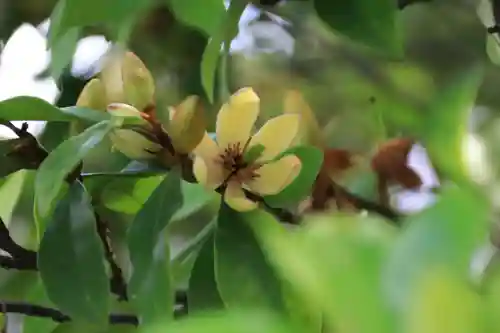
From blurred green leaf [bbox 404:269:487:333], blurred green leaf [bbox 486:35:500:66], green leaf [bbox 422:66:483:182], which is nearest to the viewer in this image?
blurred green leaf [bbox 404:269:487:333]

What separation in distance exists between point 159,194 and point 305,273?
161mm

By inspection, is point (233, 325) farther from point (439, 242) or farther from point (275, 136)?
point (275, 136)

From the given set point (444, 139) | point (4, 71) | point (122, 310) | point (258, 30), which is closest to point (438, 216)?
point (444, 139)

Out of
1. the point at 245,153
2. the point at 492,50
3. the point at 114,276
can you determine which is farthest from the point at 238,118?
the point at 492,50

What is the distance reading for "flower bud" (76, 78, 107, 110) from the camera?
34 cm

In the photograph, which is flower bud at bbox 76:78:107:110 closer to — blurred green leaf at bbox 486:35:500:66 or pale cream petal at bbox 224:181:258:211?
pale cream petal at bbox 224:181:258:211

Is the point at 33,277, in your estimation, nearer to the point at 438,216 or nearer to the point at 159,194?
the point at 159,194

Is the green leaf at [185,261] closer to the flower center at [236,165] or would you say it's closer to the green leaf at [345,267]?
the flower center at [236,165]

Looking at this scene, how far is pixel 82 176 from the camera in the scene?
342 millimetres

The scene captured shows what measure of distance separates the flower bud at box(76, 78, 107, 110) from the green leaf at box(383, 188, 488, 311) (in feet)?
0.75

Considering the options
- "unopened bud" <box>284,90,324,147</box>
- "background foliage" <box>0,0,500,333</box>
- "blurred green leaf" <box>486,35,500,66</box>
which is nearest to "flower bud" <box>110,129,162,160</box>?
"background foliage" <box>0,0,500,333</box>

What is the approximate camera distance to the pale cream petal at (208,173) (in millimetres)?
296

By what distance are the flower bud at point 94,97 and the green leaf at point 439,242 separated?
0.23 metres

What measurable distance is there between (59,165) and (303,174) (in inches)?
4.4
